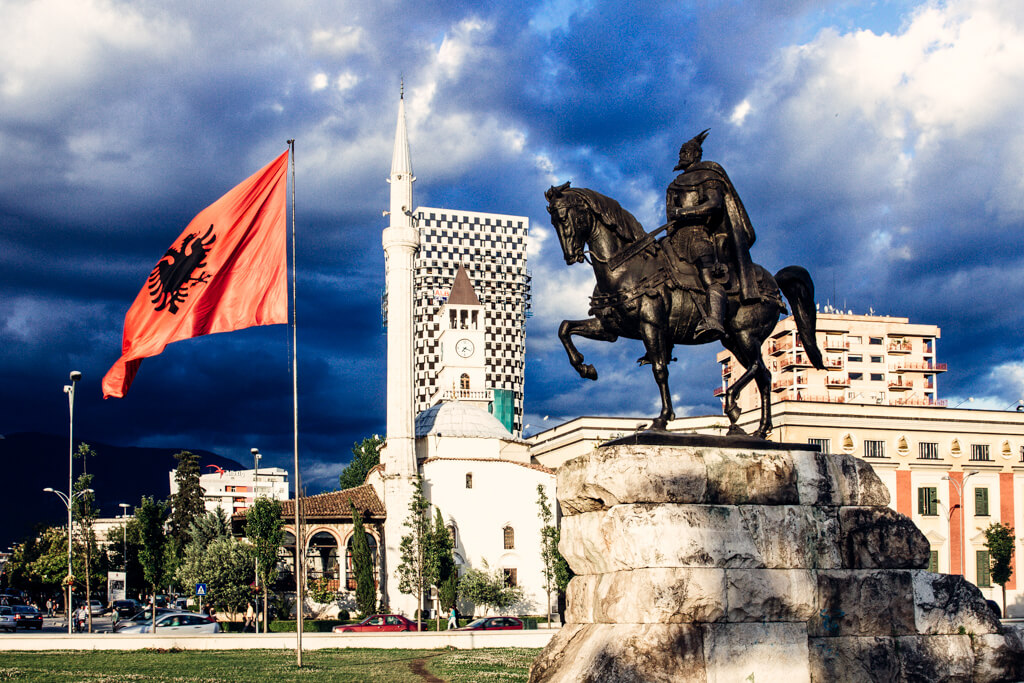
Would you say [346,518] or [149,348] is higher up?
[149,348]

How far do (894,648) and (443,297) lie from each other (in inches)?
4262

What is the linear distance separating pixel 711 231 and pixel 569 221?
6.05ft

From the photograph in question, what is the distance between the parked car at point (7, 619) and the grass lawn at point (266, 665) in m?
31.3

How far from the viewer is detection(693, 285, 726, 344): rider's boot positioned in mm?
12312

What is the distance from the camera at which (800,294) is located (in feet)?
Result: 43.7

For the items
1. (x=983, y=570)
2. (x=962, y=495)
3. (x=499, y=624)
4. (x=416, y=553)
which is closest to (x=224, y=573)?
(x=416, y=553)

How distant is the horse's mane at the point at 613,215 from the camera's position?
41.9 ft

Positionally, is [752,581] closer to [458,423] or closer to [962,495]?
[458,423]

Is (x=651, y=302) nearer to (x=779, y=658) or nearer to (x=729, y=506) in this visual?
(x=729, y=506)

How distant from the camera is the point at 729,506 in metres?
11.0

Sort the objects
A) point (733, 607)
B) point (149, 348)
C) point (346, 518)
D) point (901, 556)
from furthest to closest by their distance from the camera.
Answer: point (346, 518) → point (149, 348) → point (901, 556) → point (733, 607)

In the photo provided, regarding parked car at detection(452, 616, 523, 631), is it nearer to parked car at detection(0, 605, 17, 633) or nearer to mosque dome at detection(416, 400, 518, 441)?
parked car at detection(0, 605, 17, 633)

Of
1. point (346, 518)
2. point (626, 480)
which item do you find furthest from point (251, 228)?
point (346, 518)

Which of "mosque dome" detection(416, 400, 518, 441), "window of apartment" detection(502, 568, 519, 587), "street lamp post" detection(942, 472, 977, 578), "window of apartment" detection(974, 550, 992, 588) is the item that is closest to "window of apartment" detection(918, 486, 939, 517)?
"street lamp post" detection(942, 472, 977, 578)
